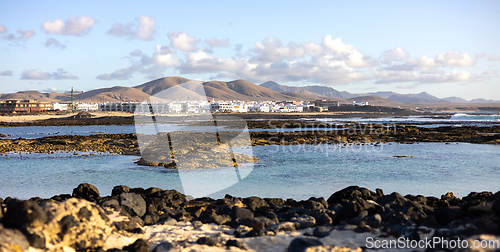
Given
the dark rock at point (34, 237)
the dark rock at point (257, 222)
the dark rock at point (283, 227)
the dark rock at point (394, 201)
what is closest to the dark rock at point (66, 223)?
the dark rock at point (34, 237)

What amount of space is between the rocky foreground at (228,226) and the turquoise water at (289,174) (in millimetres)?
3213

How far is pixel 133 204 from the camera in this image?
Answer: 674 cm

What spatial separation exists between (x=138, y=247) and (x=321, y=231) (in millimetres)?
2727

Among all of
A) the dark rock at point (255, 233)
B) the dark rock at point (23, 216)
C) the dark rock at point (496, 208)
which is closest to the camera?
the dark rock at point (23, 216)

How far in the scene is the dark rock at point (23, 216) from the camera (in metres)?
4.33

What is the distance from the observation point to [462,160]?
54.6 ft

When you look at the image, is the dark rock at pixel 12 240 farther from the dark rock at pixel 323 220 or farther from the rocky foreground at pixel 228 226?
the dark rock at pixel 323 220

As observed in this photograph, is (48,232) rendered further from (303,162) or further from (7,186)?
(303,162)

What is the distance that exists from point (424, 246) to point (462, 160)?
553 inches

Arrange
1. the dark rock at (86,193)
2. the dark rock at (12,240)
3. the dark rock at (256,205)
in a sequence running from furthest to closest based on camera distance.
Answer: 1. the dark rock at (86,193)
2. the dark rock at (256,205)
3. the dark rock at (12,240)

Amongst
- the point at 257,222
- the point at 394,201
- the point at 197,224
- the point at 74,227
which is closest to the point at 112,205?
the point at 197,224

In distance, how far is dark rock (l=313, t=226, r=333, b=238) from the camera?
537cm

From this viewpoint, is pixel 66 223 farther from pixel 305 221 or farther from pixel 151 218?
pixel 305 221

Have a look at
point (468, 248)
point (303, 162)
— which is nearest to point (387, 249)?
point (468, 248)
